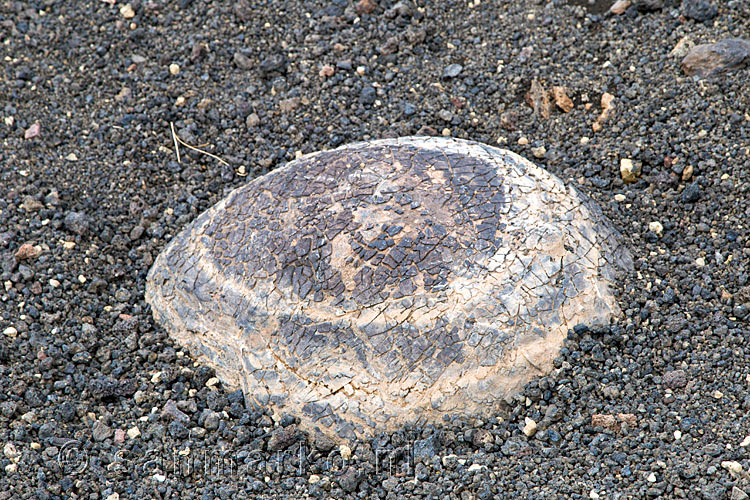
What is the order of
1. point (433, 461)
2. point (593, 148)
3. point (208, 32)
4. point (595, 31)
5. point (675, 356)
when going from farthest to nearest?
1. point (208, 32)
2. point (595, 31)
3. point (593, 148)
4. point (675, 356)
5. point (433, 461)

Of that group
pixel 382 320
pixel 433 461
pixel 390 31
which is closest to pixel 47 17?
pixel 390 31

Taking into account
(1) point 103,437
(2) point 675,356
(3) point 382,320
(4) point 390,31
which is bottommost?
(1) point 103,437

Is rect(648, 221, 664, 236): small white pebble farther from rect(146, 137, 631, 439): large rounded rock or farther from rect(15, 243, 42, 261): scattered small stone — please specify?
rect(15, 243, 42, 261): scattered small stone

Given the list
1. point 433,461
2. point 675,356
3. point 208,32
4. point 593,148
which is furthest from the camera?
point 208,32

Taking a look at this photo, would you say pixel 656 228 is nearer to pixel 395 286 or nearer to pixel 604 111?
pixel 604 111

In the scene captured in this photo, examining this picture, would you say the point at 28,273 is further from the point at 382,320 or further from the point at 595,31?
the point at 595,31

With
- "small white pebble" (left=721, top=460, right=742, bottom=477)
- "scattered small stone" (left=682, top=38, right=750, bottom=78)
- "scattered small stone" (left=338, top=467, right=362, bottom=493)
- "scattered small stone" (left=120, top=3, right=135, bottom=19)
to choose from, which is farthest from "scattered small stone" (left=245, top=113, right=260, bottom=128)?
"small white pebble" (left=721, top=460, right=742, bottom=477)
